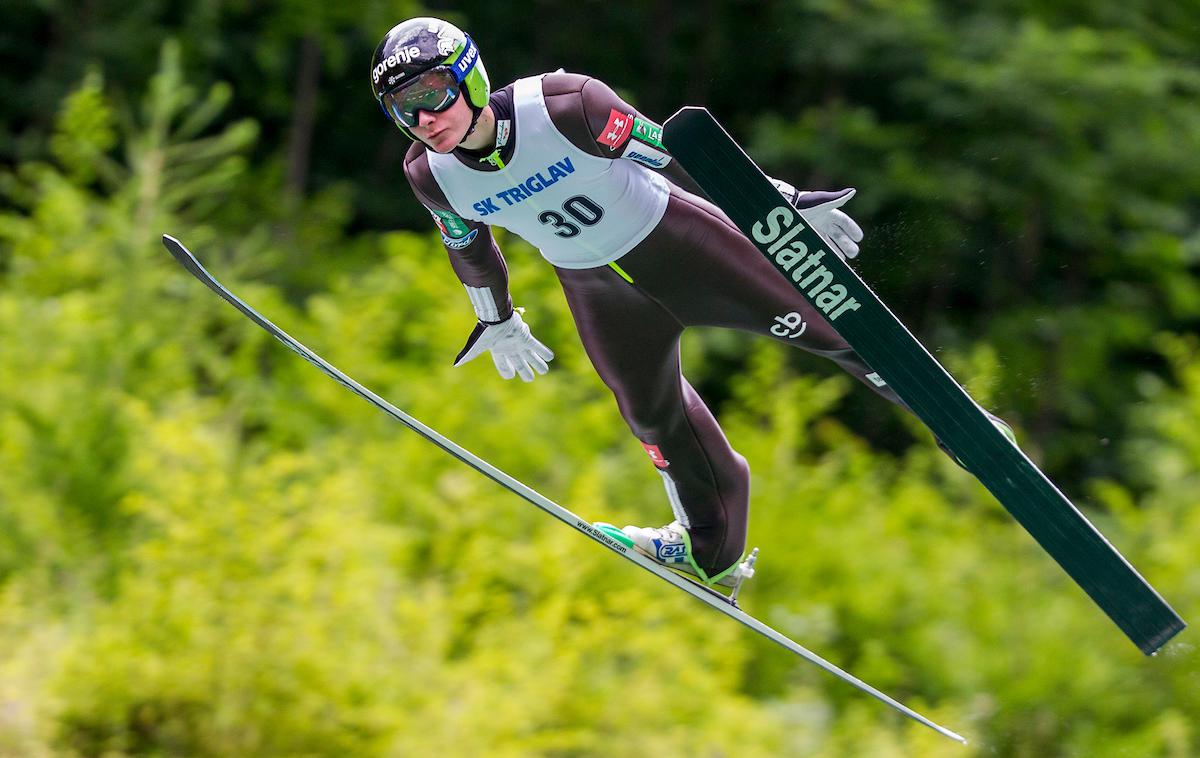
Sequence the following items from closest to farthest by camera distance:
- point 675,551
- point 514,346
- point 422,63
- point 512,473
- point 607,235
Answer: point 422,63 < point 607,235 < point 514,346 < point 675,551 < point 512,473

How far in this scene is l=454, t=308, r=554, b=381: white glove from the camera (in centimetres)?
319

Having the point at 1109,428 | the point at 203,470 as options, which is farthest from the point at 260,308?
the point at 1109,428

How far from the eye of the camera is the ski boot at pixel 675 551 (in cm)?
340

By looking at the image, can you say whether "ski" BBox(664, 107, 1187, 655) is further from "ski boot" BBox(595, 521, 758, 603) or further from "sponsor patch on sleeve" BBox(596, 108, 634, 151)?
"ski boot" BBox(595, 521, 758, 603)

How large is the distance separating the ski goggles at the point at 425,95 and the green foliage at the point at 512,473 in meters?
1.74

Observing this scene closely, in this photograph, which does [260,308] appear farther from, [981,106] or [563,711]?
[981,106]

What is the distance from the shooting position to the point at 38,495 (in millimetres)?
8875

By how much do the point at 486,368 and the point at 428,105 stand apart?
453 centimetres

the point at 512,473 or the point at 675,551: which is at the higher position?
the point at 512,473

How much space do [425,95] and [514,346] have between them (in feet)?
2.29

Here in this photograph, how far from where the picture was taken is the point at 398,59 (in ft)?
8.85

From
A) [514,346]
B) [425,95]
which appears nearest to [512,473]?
[514,346]

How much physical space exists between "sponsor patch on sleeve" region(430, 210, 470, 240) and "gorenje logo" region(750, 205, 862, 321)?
598 millimetres

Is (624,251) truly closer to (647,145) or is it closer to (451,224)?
(647,145)
